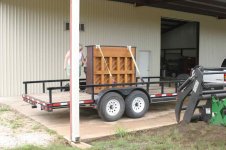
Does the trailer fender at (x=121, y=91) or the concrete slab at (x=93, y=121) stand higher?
the trailer fender at (x=121, y=91)

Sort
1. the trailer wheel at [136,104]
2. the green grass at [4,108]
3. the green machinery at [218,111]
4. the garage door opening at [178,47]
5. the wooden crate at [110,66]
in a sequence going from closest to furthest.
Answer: the green machinery at [218,111] < the trailer wheel at [136,104] < the wooden crate at [110,66] < the green grass at [4,108] < the garage door opening at [178,47]

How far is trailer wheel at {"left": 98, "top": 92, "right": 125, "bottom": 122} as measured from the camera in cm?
850

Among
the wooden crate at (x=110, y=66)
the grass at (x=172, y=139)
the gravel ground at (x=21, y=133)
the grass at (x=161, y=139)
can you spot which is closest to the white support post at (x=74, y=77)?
the grass at (x=161, y=139)

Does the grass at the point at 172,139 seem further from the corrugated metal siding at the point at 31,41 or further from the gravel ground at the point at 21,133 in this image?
the corrugated metal siding at the point at 31,41

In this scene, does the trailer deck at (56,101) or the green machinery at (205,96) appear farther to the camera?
the trailer deck at (56,101)

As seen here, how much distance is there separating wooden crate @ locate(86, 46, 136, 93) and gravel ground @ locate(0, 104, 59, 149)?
1938mm

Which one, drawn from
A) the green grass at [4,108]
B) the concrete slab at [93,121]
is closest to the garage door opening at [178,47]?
the concrete slab at [93,121]

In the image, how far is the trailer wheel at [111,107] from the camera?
8.50m

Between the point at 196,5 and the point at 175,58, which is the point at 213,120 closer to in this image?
the point at 196,5

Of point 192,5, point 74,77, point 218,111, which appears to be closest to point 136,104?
point 74,77

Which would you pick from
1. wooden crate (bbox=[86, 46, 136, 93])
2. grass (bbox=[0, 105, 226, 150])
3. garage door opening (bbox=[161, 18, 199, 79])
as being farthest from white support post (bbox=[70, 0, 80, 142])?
garage door opening (bbox=[161, 18, 199, 79])

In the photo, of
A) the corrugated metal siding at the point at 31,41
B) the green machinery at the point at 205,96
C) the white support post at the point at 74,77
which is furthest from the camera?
the corrugated metal siding at the point at 31,41

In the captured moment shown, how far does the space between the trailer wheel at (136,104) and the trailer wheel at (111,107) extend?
0.74ft

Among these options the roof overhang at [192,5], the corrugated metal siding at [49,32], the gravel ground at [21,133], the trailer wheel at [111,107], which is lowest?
the gravel ground at [21,133]
